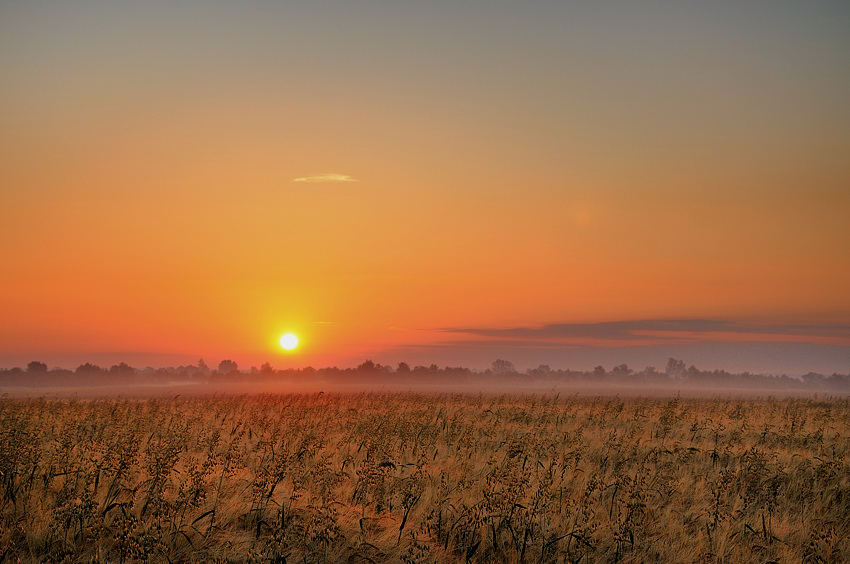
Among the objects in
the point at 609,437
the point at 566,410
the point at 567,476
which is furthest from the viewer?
the point at 566,410

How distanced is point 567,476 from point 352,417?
9.74 m

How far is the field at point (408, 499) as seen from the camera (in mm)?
8891

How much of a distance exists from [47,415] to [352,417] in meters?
9.62

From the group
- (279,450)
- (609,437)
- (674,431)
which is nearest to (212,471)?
(279,450)

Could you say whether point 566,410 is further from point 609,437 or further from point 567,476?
point 567,476

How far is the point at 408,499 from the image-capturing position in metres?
10.4

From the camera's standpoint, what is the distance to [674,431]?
20422mm

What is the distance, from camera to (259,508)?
9.74 m

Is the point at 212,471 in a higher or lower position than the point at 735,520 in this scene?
higher

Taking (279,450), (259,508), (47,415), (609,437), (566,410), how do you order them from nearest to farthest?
1. (259,508)
2. (279,450)
3. (609,437)
4. (47,415)
5. (566,410)

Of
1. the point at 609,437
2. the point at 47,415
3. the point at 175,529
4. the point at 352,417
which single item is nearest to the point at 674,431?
the point at 609,437

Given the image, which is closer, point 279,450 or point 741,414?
point 279,450

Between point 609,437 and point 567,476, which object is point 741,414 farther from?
point 567,476

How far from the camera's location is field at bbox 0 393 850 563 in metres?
8.89
